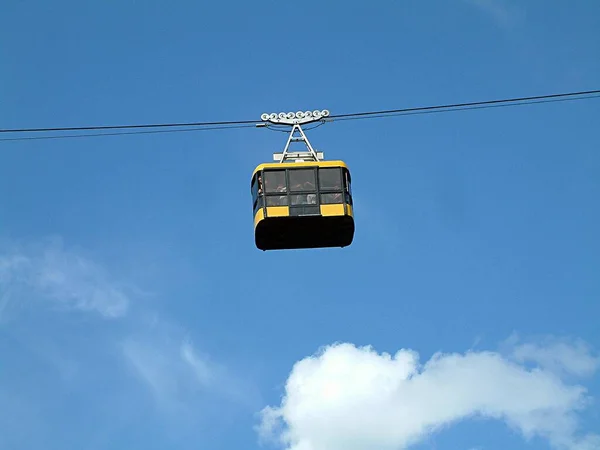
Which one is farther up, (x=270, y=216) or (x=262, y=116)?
(x=262, y=116)

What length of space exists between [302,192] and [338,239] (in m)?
1.74

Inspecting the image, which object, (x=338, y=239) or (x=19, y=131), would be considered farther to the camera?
(x=338, y=239)

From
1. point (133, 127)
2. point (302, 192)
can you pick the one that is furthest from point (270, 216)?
point (133, 127)

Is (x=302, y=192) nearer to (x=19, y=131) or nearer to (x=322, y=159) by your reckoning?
(x=322, y=159)

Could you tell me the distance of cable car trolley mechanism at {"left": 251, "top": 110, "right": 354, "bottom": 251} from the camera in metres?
37.3

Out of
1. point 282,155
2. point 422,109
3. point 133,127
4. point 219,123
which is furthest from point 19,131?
point 422,109

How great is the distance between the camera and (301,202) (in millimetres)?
37406

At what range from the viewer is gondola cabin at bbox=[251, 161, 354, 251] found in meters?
37.3

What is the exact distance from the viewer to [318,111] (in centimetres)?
3825

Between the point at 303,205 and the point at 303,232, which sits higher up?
the point at 303,205

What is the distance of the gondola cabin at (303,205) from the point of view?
37.3 meters

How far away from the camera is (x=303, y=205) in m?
37.4

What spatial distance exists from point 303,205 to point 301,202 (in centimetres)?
11

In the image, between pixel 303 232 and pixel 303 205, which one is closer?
pixel 303 205
